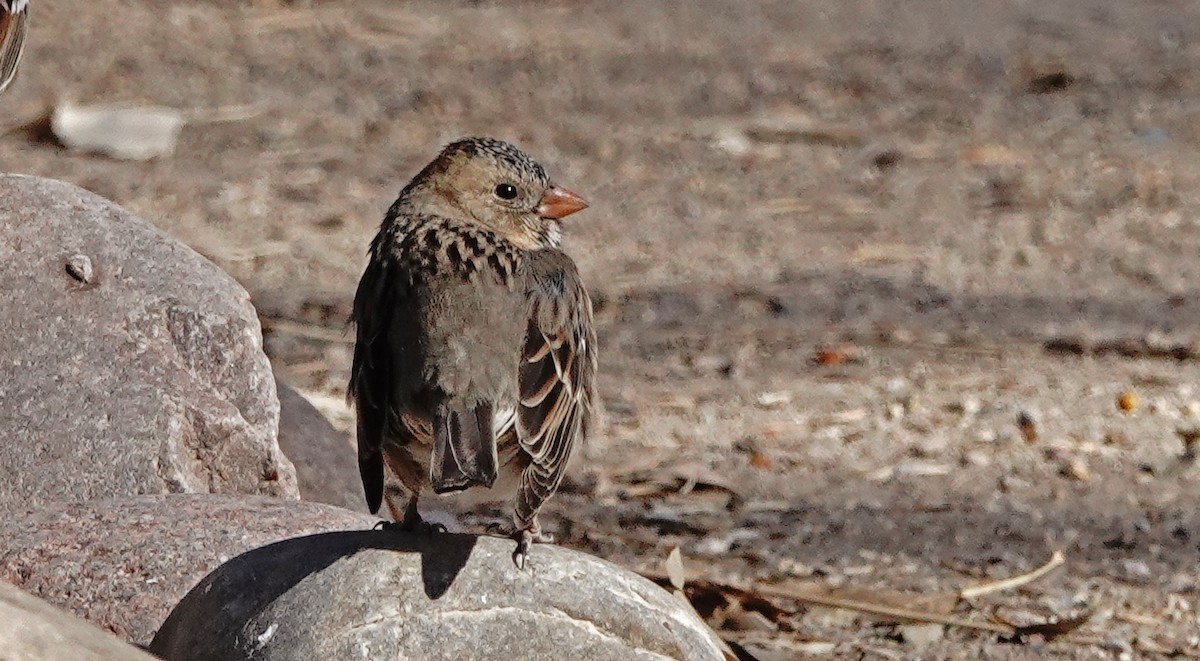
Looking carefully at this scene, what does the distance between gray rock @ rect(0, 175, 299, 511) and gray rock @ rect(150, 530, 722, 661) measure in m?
0.87

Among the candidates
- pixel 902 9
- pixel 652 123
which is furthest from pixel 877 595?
pixel 902 9

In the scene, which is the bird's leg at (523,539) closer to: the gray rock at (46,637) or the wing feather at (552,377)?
the wing feather at (552,377)

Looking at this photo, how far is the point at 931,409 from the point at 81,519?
3.83 meters

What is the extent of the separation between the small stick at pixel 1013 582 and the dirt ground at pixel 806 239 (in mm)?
41

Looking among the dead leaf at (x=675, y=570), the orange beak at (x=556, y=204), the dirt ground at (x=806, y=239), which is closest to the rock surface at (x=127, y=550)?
the orange beak at (x=556, y=204)

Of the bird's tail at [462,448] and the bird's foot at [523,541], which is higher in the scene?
the bird's tail at [462,448]

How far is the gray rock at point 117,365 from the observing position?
5.22 meters

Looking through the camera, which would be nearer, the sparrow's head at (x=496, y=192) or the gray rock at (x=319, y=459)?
the sparrow's head at (x=496, y=192)

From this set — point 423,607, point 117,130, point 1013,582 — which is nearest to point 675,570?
point 1013,582

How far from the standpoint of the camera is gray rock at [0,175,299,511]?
5.22 m

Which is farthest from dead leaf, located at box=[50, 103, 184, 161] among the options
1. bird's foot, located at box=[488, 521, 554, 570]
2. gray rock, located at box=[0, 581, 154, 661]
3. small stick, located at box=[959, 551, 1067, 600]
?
gray rock, located at box=[0, 581, 154, 661]

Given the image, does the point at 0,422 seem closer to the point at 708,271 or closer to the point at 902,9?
the point at 708,271

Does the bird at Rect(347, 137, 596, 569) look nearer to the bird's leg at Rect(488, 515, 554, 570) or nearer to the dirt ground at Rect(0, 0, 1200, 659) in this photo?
the bird's leg at Rect(488, 515, 554, 570)

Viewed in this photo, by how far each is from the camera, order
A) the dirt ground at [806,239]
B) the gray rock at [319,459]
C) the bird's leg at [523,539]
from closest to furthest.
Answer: the bird's leg at [523,539]
the gray rock at [319,459]
the dirt ground at [806,239]
